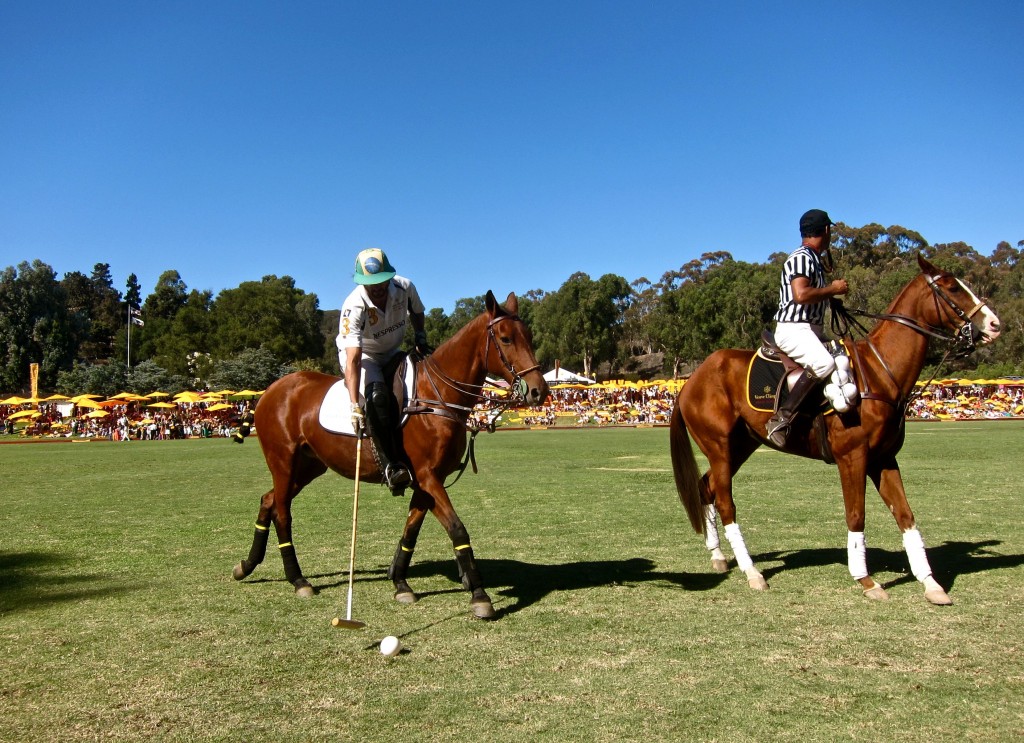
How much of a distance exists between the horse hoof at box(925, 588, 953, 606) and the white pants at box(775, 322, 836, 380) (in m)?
1.96

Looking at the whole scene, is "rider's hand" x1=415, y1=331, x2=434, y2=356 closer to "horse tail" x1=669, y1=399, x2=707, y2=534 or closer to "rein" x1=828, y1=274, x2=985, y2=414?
"horse tail" x1=669, y1=399, x2=707, y2=534

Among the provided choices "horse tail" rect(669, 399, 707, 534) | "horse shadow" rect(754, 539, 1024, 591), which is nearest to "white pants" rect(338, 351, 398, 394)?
"horse tail" rect(669, 399, 707, 534)

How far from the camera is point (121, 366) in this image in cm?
8244

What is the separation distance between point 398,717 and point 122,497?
44.0 feet

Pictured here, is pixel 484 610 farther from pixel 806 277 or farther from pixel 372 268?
pixel 806 277

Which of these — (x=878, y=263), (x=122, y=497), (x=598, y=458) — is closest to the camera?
(x=122, y=497)

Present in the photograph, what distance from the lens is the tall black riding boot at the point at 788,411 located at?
7.27 meters

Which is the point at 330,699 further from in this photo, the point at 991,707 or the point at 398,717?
the point at 991,707

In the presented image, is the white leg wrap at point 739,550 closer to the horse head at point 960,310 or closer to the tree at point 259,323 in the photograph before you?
the horse head at point 960,310

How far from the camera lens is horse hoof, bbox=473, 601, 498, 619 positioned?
631 cm

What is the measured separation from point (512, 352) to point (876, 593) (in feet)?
11.9

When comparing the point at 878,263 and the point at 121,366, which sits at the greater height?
the point at 878,263

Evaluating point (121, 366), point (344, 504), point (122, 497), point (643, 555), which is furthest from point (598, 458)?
point (121, 366)

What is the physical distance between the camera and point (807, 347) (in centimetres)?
725
